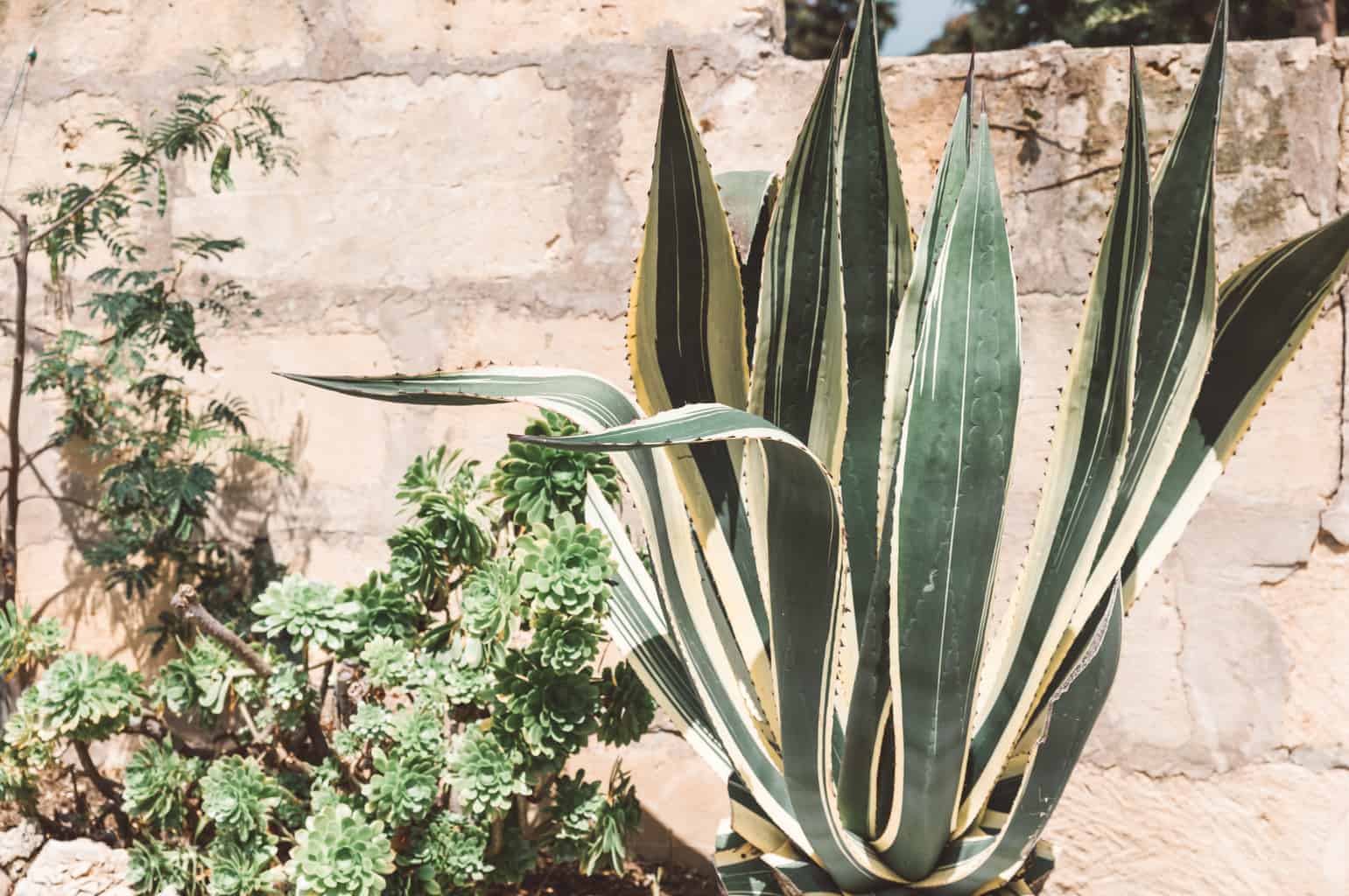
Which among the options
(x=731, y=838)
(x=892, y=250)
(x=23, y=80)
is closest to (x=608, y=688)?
(x=731, y=838)

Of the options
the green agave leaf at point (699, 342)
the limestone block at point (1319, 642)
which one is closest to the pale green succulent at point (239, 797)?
the green agave leaf at point (699, 342)

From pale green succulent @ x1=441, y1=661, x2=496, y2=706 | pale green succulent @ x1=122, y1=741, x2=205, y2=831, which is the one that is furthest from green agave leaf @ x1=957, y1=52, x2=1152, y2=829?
pale green succulent @ x1=122, y1=741, x2=205, y2=831

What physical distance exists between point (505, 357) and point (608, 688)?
18.9 inches

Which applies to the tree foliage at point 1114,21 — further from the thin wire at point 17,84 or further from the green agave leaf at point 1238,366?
the green agave leaf at point 1238,366

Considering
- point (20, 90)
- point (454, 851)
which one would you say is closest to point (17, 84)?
point (20, 90)

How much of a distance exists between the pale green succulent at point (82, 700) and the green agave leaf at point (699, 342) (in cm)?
70

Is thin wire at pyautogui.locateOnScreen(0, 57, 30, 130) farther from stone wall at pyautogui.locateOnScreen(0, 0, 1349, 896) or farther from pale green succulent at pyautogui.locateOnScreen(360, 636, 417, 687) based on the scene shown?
pale green succulent at pyautogui.locateOnScreen(360, 636, 417, 687)

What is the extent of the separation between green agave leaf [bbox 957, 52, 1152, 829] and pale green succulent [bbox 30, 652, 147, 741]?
898 millimetres

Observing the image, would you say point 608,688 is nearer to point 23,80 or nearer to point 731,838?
point 731,838

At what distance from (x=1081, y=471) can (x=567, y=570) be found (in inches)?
17.6

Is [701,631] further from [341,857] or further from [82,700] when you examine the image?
[82,700]

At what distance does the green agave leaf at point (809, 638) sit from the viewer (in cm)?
79

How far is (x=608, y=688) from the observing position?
3.74 ft

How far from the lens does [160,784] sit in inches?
46.1
